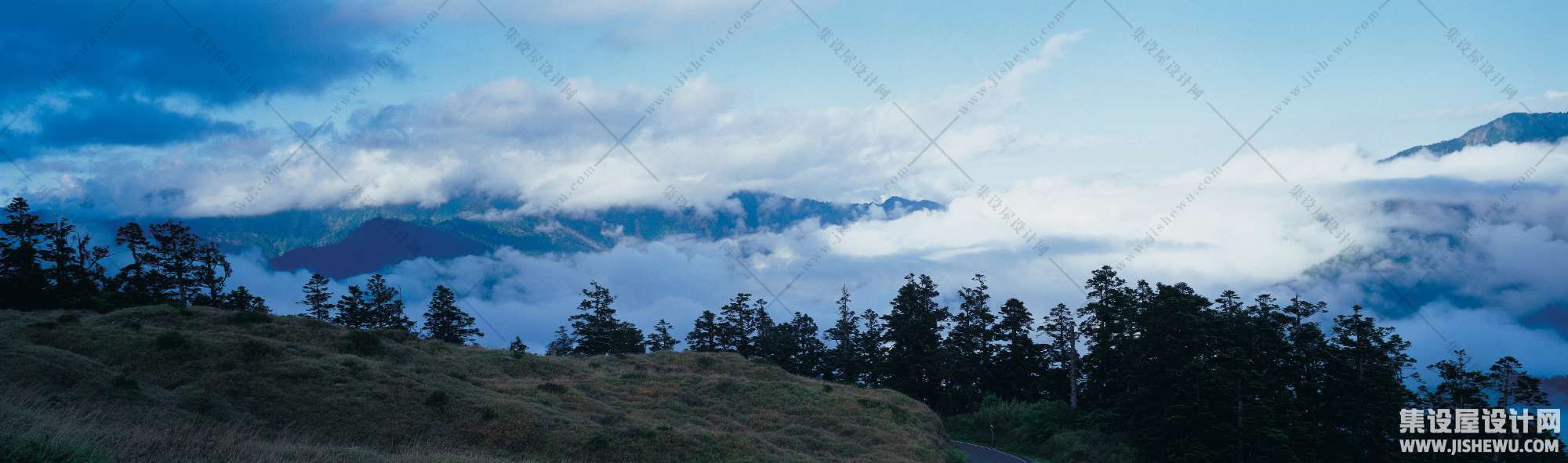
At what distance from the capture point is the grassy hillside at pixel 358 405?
1808 cm

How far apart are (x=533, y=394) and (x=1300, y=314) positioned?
59.4m

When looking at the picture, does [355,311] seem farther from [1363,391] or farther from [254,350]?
[1363,391]

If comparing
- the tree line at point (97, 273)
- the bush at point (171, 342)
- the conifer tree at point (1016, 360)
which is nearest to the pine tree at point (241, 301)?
the tree line at point (97, 273)

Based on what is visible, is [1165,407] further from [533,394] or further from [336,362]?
[336,362]

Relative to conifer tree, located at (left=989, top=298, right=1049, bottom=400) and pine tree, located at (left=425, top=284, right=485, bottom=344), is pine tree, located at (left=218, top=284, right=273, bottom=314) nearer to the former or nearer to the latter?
pine tree, located at (left=425, top=284, right=485, bottom=344)

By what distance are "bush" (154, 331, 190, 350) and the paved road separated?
156 ft

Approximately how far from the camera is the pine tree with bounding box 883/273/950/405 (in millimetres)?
85688

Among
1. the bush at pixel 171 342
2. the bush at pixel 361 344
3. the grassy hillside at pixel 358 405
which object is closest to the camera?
the grassy hillside at pixel 358 405

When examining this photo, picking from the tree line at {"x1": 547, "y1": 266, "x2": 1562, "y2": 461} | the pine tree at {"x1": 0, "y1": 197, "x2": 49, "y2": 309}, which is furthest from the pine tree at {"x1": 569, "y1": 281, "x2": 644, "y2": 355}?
the pine tree at {"x1": 0, "y1": 197, "x2": 49, "y2": 309}

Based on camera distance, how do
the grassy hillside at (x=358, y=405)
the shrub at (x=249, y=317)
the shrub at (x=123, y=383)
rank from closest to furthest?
the grassy hillside at (x=358, y=405) → the shrub at (x=123, y=383) → the shrub at (x=249, y=317)

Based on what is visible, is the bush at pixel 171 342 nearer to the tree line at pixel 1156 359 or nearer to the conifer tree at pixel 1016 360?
the tree line at pixel 1156 359

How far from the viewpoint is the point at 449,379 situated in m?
39.6

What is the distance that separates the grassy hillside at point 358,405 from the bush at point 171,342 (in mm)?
74

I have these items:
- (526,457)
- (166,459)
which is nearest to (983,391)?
(526,457)
